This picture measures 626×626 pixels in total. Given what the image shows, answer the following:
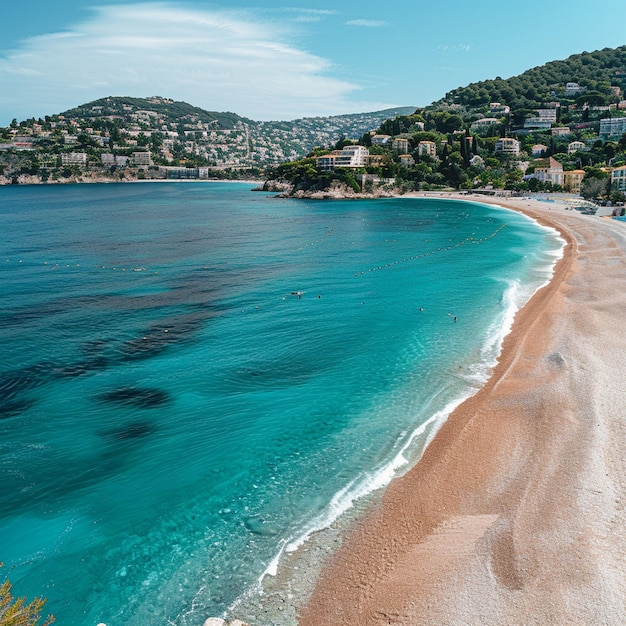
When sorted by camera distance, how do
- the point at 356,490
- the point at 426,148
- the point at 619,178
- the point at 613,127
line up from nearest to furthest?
the point at 356,490, the point at 619,178, the point at 426,148, the point at 613,127

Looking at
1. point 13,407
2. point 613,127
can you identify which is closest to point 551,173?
point 613,127

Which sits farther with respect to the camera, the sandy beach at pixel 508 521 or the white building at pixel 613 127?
the white building at pixel 613 127

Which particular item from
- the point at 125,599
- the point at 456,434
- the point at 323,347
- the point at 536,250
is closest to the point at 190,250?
the point at 323,347

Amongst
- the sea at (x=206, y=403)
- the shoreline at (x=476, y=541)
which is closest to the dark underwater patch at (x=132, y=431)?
the sea at (x=206, y=403)

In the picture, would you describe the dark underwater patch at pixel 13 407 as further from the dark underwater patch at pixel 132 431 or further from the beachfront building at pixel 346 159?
the beachfront building at pixel 346 159

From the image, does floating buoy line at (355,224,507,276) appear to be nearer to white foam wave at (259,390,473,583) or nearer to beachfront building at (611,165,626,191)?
white foam wave at (259,390,473,583)

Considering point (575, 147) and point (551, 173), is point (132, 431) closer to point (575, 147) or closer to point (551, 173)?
point (551, 173)
